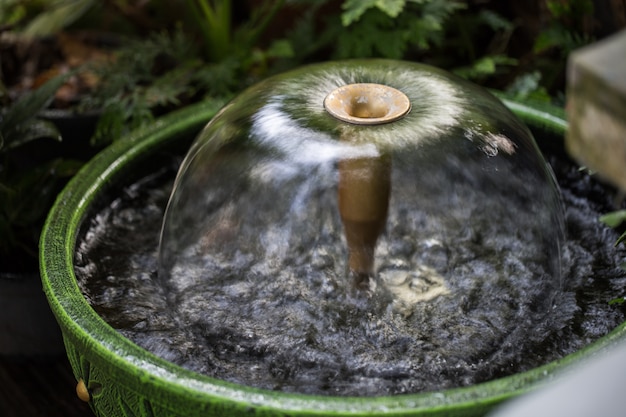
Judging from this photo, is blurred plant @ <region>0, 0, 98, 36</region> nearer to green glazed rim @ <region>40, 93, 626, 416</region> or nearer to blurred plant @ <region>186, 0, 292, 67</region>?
blurred plant @ <region>186, 0, 292, 67</region>

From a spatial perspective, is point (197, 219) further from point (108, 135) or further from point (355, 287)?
point (108, 135)

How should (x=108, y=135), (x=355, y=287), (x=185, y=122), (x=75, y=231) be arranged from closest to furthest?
(x=355, y=287) < (x=75, y=231) < (x=185, y=122) < (x=108, y=135)

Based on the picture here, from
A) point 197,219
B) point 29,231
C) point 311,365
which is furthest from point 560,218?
point 29,231

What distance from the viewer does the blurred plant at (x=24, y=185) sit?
2121mm

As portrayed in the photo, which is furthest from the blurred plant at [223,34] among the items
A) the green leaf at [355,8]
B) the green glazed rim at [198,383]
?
the green glazed rim at [198,383]

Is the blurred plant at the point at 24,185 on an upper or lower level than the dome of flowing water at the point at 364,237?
lower

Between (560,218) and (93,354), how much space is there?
1.05m

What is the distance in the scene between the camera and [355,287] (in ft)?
5.18

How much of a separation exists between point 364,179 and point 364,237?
15 centimetres

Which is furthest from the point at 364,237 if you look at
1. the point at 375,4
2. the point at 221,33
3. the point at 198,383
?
the point at 221,33

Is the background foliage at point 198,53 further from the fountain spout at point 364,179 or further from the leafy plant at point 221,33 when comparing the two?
the fountain spout at point 364,179

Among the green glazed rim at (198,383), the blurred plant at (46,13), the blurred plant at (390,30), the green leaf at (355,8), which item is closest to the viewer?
the green glazed rim at (198,383)

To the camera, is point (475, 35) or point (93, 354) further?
point (475, 35)

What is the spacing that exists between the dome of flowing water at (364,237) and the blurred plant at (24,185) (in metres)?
0.65
